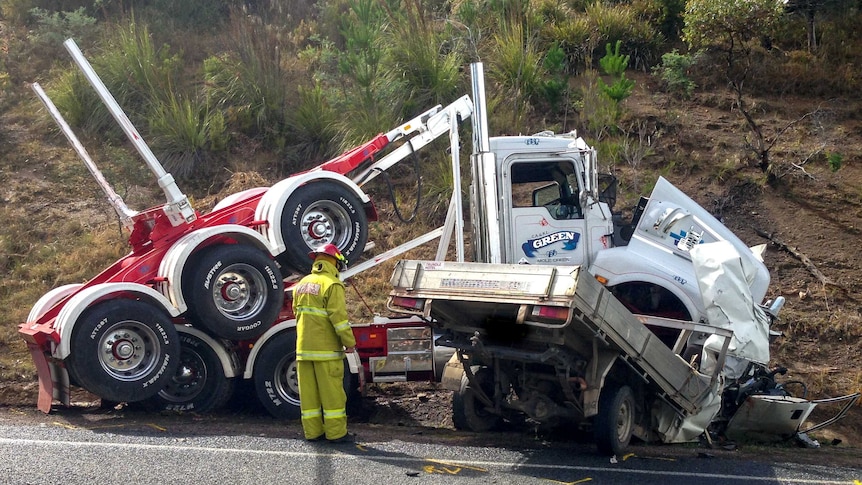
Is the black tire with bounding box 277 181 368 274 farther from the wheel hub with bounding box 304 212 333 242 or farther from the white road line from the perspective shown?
the white road line

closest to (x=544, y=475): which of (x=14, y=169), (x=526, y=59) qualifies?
(x=526, y=59)

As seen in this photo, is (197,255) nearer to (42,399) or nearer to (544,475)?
(42,399)

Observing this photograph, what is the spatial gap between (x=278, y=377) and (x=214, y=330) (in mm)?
870

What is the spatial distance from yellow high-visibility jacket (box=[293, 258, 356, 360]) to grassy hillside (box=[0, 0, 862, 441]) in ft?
15.7

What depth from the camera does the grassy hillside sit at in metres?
14.4

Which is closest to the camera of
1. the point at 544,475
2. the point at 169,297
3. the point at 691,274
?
the point at 544,475

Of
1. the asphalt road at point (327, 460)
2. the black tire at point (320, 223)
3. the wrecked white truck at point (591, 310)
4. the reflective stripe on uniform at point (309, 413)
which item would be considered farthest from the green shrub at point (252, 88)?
the reflective stripe on uniform at point (309, 413)

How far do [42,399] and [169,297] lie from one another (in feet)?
5.44

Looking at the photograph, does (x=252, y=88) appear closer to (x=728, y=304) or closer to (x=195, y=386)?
(x=195, y=386)

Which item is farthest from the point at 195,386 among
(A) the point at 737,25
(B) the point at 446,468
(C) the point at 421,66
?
(A) the point at 737,25

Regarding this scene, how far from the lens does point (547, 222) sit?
9.78m

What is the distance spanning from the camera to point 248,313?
912cm

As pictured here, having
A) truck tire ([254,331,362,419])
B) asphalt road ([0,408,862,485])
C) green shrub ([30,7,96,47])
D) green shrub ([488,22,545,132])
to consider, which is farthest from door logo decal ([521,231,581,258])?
green shrub ([30,7,96,47])

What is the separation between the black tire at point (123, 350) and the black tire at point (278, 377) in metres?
0.87
